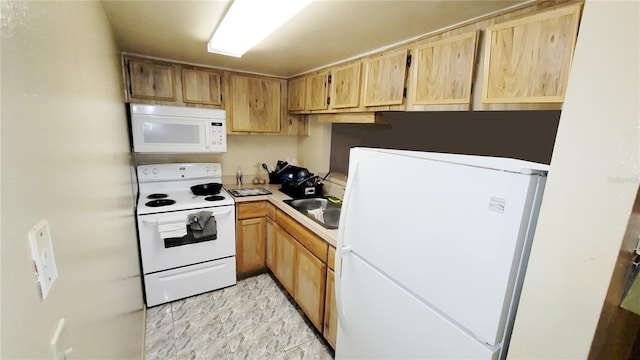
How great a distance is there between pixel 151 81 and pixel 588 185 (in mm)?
2876

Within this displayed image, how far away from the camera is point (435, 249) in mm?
972

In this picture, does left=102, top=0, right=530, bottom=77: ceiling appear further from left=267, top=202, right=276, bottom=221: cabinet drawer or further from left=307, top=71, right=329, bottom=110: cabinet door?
left=267, top=202, right=276, bottom=221: cabinet drawer

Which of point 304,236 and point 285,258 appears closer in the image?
point 304,236

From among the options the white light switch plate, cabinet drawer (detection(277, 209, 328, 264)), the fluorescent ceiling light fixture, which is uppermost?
the fluorescent ceiling light fixture

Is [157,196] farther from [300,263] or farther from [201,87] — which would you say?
[300,263]

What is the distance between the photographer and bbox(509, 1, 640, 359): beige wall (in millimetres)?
535

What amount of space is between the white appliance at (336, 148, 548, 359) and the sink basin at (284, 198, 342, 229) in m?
0.97

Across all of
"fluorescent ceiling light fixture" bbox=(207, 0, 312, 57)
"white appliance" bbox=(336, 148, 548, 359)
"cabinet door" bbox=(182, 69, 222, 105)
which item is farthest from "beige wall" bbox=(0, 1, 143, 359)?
"cabinet door" bbox=(182, 69, 222, 105)

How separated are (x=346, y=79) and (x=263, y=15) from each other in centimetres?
92

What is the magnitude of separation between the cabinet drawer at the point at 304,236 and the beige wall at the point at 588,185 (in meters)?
1.28

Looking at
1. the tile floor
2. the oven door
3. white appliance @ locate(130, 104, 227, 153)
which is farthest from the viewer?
white appliance @ locate(130, 104, 227, 153)

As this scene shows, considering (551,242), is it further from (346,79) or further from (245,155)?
(245,155)

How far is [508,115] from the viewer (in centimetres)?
134

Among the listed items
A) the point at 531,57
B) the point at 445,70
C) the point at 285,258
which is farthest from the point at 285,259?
the point at 531,57
